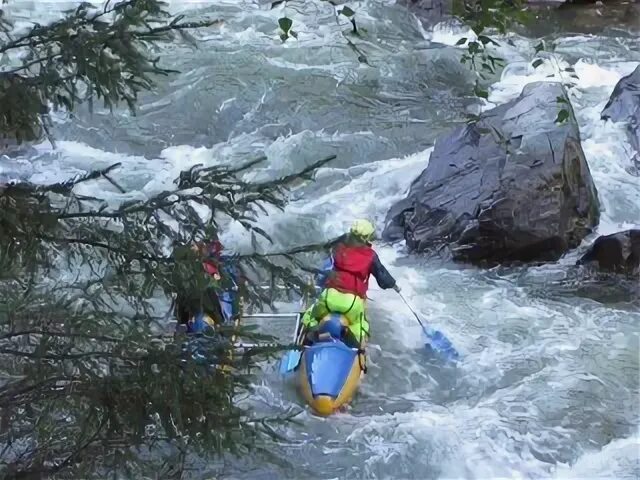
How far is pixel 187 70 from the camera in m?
11.4

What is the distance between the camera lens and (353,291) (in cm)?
630

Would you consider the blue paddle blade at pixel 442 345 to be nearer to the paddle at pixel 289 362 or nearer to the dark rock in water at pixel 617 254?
the paddle at pixel 289 362

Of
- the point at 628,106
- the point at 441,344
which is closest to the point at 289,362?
the point at 441,344

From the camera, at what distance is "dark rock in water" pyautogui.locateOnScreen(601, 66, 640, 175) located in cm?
941

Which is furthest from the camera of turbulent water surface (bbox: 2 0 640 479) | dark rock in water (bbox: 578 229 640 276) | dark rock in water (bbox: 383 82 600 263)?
dark rock in water (bbox: 383 82 600 263)

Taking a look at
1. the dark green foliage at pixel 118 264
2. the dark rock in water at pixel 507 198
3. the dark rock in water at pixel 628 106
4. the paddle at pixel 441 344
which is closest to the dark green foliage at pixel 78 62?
the dark green foliage at pixel 118 264

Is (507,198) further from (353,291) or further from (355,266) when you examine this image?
(353,291)

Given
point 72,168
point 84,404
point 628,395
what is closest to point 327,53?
point 72,168

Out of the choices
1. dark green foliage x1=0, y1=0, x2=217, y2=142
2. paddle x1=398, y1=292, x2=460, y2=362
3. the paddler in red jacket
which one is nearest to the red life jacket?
the paddler in red jacket

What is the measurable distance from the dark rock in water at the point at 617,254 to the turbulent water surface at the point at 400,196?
1.02ft

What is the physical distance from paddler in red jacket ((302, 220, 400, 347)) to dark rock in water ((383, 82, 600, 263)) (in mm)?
1606

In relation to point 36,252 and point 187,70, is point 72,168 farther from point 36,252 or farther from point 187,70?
point 36,252

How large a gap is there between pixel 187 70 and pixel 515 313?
5909 mm

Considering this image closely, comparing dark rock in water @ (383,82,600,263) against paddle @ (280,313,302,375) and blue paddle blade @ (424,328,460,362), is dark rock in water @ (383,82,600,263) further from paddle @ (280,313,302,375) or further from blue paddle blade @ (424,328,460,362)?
paddle @ (280,313,302,375)
